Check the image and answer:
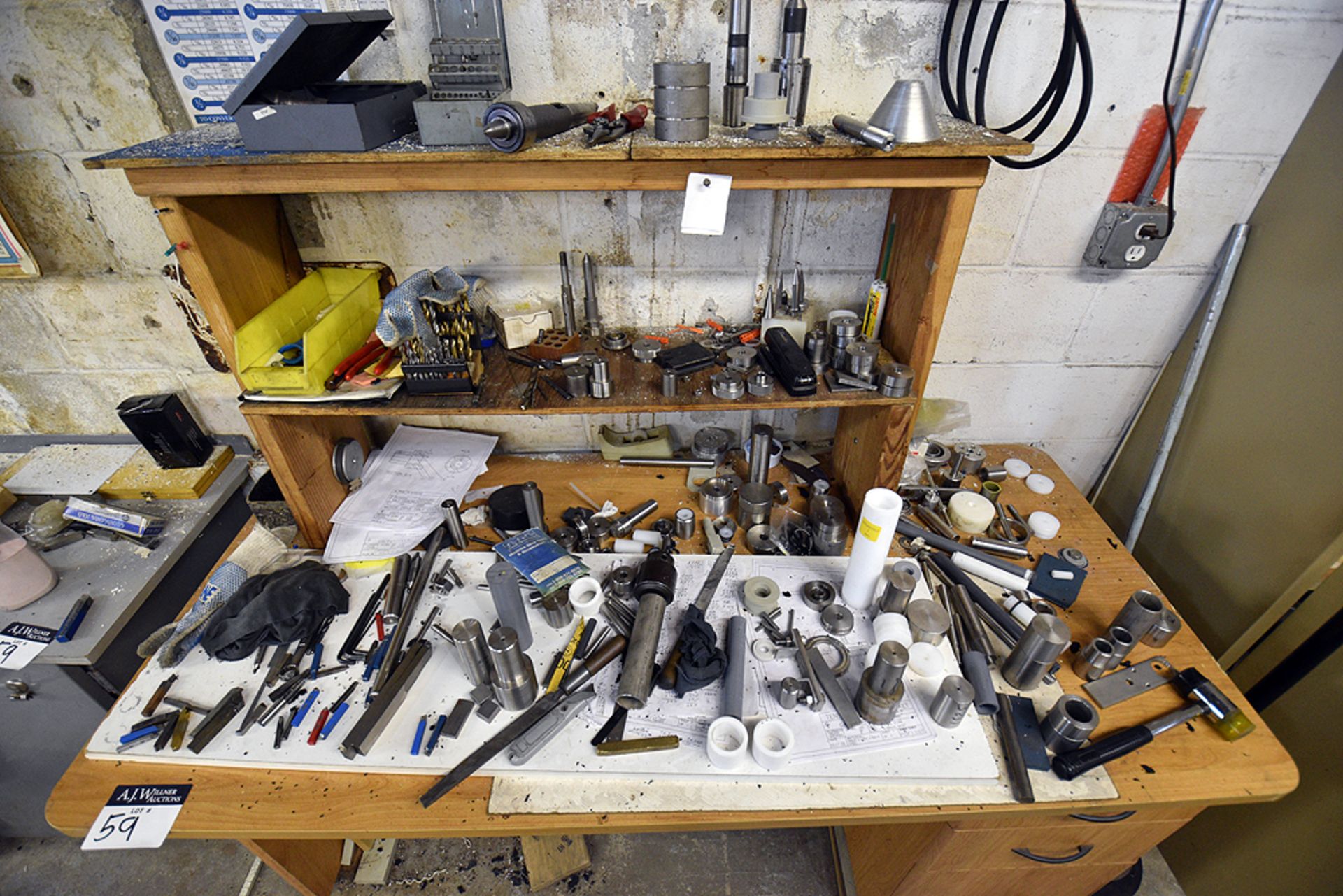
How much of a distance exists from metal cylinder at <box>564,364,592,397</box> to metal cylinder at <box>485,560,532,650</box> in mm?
364

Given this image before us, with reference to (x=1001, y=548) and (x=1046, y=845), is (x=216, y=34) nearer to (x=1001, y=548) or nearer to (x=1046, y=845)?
(x=1001, y=548)

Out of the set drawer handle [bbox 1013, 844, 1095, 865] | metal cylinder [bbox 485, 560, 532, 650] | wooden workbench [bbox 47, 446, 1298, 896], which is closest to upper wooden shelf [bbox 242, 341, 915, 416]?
metal cylinder [bbox 485, 560, 532, 650]

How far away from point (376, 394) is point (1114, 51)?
1552 mm

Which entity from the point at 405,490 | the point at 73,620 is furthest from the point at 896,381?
the point at 73,620

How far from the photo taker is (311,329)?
111 cm

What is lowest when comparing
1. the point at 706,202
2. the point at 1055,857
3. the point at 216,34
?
the point at 1055,857

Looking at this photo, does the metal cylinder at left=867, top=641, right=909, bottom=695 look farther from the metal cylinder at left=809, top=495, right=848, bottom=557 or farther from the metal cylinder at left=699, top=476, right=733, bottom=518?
the metal cylinder at left=699, top=476, right=733, bottom=518

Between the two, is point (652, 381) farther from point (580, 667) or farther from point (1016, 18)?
point (1016, 18)

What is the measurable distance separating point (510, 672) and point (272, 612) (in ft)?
1.66

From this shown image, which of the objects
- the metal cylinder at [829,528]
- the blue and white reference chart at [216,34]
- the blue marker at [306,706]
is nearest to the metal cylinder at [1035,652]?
the metal cylinder at [829,528]

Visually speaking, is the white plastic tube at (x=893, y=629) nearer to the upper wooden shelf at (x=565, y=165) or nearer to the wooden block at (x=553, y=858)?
the upper wooden shelf at (x=565, y=165)

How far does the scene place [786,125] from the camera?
102 cm

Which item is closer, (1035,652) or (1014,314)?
(1035,652)

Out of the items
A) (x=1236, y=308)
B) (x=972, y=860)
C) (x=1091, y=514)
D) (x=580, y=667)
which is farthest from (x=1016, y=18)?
(x=972, y=860)
